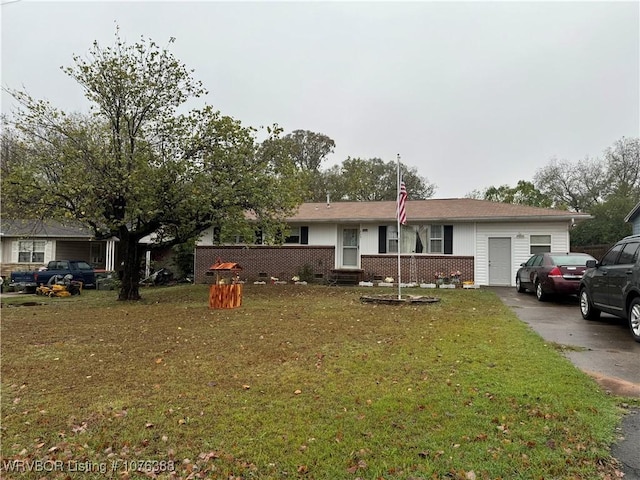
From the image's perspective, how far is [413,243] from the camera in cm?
1817

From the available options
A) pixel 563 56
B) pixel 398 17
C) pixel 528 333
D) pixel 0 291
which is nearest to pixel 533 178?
pixel 563 56

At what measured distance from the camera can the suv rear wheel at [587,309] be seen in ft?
28.6

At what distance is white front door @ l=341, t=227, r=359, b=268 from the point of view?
19266mm

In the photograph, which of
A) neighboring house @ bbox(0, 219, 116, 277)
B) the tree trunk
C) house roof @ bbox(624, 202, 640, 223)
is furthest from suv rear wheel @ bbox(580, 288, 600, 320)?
neighboring house @ bbox(0, 219, 116, 277)

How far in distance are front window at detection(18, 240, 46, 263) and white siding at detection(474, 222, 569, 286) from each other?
23.1m

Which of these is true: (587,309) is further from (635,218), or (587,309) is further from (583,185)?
(583,185)

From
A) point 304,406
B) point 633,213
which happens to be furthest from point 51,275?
point 633,213

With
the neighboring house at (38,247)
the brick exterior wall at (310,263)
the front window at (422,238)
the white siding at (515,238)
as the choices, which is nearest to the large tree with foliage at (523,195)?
the white siding at (515,238)

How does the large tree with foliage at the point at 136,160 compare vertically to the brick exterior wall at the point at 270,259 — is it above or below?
above

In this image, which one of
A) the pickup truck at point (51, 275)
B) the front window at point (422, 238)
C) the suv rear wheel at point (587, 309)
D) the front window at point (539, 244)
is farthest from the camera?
the pickup truck at point (51, 275)

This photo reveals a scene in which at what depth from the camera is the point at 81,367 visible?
553 centimetres

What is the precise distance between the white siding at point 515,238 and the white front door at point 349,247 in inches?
210

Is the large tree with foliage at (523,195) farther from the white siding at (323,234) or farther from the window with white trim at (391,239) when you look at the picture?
the white siding at (323,234)

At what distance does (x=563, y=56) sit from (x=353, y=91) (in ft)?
Result: 25.6
